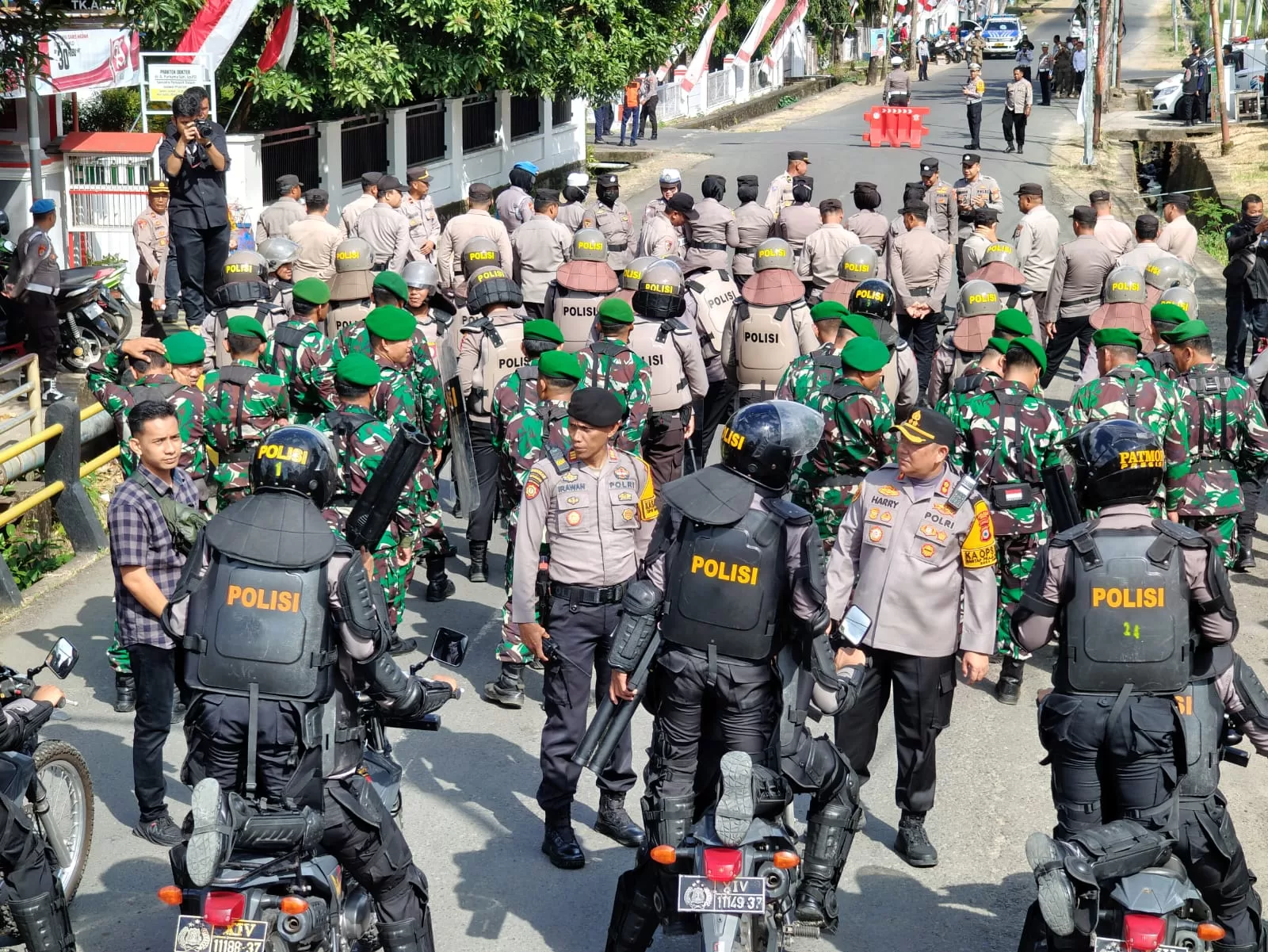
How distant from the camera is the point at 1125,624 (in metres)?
4.98

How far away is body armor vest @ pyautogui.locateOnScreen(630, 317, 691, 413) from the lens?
986 cm

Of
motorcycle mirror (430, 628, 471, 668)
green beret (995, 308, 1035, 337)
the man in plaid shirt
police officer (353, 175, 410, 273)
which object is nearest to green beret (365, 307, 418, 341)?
the man in plaid shirt

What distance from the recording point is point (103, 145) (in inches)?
664

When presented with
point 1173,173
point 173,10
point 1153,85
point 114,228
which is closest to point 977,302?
point 173,10

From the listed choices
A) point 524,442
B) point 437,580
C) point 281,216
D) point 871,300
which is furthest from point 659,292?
point 281,216

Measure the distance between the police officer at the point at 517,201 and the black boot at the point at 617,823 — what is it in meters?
10.6

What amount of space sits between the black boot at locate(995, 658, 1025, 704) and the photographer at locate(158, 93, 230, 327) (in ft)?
27.4

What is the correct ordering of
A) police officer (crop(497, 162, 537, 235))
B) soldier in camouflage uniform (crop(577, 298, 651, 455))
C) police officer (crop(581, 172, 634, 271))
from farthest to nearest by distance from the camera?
police officer (crop(497, 162, 537, 235)) < police officer (crop(581, 172, 634, 271)) < soldier in camouflage uniform (crop(577, 298, 651, 455))

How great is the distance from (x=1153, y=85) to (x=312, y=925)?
51694 millimetres

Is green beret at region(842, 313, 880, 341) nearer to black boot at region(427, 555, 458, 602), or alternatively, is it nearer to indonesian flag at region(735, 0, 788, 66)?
black boot at region(427, 555, 458, 602)

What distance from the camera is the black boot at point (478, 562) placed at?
10117 millimetres

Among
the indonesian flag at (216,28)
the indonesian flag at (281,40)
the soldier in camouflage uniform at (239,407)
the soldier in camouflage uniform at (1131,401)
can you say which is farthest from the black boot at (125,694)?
the indonesian flag at (281,40)

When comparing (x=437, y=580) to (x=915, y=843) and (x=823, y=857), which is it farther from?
(x=823, y=857)

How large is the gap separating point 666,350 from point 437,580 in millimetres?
2069
